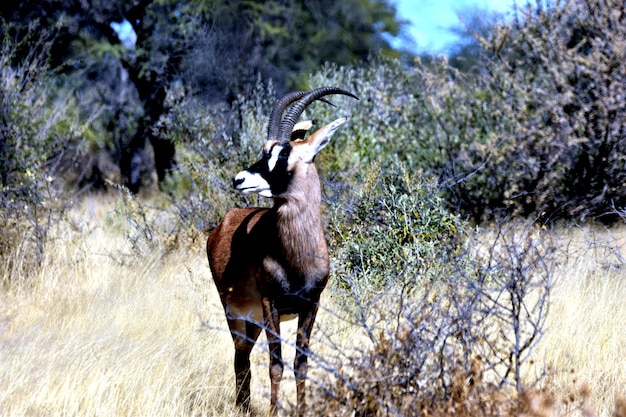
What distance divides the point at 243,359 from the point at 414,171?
515 centimetres

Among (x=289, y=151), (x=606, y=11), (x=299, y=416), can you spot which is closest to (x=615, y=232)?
(x=606, y=11)

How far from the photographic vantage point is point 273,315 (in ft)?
14.5

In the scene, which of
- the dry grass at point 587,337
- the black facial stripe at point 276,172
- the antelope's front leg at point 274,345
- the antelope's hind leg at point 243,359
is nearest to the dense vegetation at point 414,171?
the dry grass at point 587,337

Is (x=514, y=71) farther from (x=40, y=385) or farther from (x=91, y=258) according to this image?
(x=40, y=385)

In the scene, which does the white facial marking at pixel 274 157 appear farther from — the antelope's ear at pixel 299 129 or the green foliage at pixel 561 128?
the green foliage at pixel 561 128

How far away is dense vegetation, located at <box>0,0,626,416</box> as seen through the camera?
389 centimetres

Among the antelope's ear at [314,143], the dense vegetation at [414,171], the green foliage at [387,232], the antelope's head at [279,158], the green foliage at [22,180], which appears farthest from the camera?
the green foliage at [22,180]

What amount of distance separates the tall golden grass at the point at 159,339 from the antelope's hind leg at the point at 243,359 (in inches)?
3.3

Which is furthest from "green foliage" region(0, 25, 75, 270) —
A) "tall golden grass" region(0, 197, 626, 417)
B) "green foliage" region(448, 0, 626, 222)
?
"green foliage" region(448, 0, 626, 222)

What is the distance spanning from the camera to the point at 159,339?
227 inches

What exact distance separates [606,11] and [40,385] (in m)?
7.94

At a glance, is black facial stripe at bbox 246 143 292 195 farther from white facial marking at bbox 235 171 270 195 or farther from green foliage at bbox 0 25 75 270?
green foliage at bbox 0 25 75 270

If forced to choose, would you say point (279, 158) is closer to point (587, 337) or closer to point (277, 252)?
point (277, 252)

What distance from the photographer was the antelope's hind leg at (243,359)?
4.82 metres
